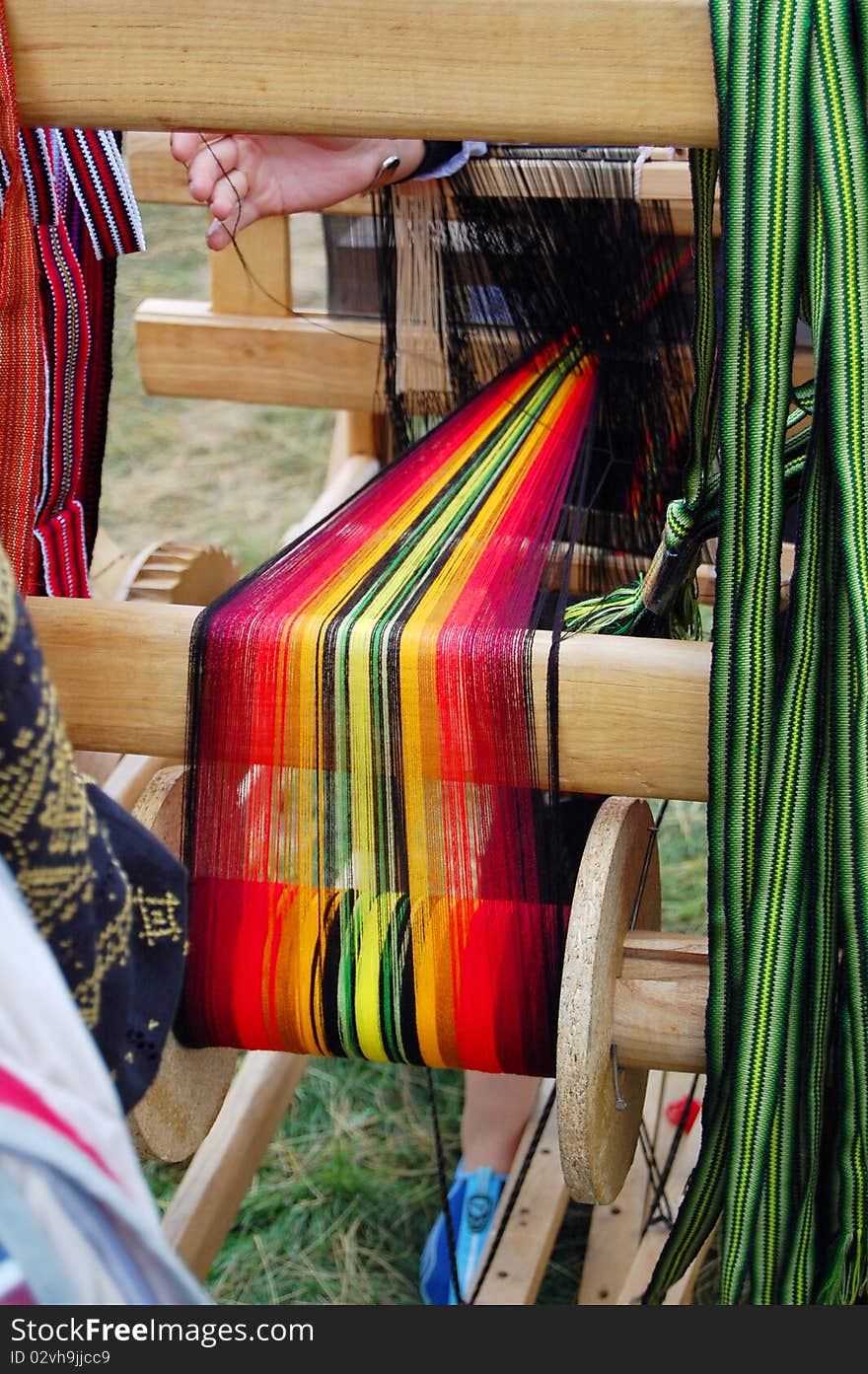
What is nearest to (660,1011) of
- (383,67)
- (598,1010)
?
(598,1010)

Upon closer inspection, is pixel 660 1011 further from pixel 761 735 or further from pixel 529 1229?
pixel 529 1229

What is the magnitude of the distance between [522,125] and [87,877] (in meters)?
0.46

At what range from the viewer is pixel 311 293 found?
4.12 m

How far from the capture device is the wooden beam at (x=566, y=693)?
85 cm

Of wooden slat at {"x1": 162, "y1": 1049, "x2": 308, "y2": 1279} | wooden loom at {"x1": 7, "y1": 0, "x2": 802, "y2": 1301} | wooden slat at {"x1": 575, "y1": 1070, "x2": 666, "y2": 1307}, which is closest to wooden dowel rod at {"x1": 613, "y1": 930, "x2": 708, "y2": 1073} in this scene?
wooden loom at {"x1": 7, "y1": 0, "x2": 802, "y2": 1301}

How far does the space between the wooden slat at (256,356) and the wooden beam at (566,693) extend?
84 cm

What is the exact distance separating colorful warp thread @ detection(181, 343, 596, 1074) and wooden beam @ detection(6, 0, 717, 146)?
0.90ft

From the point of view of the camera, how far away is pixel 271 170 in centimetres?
117

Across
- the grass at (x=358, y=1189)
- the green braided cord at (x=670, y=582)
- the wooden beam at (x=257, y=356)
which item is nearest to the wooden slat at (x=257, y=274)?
the wooden beam at (x=257, y=356)

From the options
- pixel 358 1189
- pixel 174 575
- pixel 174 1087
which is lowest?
pixel 358 1189

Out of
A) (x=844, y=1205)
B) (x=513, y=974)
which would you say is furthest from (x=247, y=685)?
(x=844, y=1205)

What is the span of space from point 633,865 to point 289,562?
0.30m

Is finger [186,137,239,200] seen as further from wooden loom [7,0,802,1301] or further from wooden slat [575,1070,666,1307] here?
wooden slat [575,1070,666,1307]

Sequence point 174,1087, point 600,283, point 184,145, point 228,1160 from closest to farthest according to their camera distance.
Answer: point 174,1087 → point 184,145 → point 600,283 → point 228,1160
